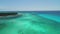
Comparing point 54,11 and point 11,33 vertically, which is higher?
point 54,11

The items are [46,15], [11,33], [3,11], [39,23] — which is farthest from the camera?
[46,15]

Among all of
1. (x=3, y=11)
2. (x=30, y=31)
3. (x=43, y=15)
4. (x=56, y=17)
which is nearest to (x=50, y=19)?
(x=56, y=17)

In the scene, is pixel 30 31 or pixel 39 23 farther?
pixel 39 23

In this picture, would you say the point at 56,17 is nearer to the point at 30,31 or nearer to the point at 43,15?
the point at 43,15

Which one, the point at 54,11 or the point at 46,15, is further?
the point at 46,15

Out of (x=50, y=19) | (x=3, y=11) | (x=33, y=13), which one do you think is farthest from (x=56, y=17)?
(x=3, y=11)

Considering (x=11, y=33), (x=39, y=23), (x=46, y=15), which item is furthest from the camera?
(x=46, y=15)

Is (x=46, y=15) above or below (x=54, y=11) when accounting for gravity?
below

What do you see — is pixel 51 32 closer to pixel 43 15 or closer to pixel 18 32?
pixel 18 32

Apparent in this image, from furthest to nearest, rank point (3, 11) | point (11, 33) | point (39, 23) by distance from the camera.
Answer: point (3, 11)
point (39, 23)
point (11, 33)
